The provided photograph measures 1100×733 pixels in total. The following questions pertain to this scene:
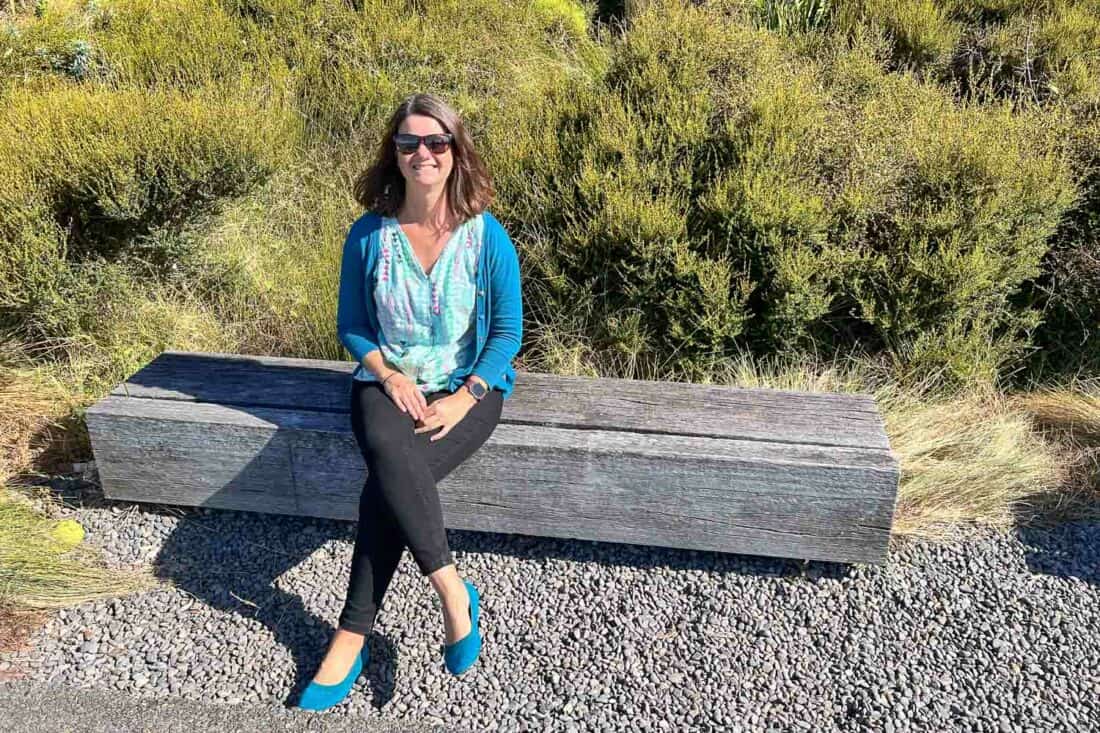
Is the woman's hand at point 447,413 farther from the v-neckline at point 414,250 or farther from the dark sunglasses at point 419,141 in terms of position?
the dark sunglasses at point 419,141

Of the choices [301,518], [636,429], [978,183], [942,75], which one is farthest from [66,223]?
[942,75]

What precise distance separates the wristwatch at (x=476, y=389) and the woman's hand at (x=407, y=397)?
0.44 feet

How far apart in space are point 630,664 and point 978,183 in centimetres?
243

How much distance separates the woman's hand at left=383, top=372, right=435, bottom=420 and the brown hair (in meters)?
0.52

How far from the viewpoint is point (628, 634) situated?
247cm

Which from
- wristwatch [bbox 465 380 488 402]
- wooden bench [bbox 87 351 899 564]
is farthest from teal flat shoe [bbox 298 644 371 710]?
wristwatch [bbox 465 380 488 402]

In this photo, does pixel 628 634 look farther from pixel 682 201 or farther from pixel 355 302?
pixel 682 201

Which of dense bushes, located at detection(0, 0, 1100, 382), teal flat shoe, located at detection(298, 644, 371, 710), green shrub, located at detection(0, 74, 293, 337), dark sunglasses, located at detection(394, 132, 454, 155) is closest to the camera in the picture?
teal flat shoe, located at detection(298, 644, 371, 710)

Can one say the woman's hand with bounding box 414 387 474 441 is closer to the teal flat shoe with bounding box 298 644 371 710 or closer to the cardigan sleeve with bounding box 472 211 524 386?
the cardigan sleeve with bounding box 472 211 524 386

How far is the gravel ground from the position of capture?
7.34ft

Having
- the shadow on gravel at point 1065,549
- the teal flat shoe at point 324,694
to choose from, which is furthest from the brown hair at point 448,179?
the shadow on gravel at point 1065,549

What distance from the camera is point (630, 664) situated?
2.36 metres

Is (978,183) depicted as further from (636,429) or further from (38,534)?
(38,534)

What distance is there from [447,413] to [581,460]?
44 cm
